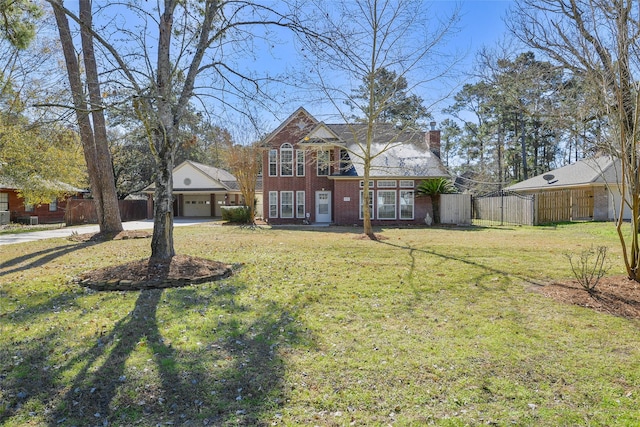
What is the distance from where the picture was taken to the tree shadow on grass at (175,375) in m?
3.21

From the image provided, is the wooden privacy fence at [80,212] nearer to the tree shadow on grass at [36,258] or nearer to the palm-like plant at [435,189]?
the tree shadow on grass at [36,258]

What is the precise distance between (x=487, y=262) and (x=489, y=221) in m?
16.5

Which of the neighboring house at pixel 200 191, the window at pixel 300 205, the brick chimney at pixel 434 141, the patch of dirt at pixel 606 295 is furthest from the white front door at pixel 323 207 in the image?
the patch of dirt at pixel 606 295

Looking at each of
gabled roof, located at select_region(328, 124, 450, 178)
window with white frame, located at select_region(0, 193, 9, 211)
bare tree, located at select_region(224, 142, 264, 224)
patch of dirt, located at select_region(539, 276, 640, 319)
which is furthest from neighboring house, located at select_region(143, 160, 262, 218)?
patch of dirt, located at select_region(539, 276, 640, 319)

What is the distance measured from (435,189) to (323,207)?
6483 mm

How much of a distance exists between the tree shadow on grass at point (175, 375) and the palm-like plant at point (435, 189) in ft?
57.2

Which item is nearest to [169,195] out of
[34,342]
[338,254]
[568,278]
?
[34,342]

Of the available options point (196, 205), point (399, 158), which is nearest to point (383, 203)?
point (399, 158)

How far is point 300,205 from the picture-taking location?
23.6 meters

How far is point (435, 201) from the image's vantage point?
22.0 meters

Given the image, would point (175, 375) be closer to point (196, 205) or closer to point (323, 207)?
point (323, 207)

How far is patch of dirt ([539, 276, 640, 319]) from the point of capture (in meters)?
5.58

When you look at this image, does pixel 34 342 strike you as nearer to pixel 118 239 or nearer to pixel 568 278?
pixel 568 278

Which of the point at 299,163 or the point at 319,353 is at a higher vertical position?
the point at 299,163
